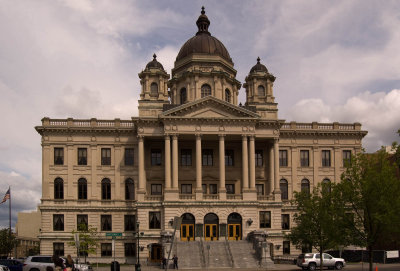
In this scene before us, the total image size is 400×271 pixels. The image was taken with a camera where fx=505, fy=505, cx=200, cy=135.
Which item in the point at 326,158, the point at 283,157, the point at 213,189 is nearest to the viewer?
the point at 213,189

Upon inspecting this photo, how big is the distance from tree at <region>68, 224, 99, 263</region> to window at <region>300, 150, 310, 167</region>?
27.9 m

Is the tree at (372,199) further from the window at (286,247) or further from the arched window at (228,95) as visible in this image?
the arched window at (228,95)

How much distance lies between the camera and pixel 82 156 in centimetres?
6350

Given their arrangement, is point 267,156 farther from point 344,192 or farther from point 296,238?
point 344,192

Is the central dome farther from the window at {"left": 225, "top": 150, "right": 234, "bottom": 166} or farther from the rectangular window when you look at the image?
the rectangular window

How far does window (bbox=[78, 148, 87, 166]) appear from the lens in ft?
208

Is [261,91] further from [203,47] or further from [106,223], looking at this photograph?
[106,223]

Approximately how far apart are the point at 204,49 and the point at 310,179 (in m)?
22.7

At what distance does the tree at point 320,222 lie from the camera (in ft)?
122

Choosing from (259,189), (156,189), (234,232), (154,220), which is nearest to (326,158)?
(259,189)

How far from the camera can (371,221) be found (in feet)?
114

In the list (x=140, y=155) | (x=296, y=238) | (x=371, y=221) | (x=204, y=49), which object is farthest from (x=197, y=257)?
(x=204, y=49)

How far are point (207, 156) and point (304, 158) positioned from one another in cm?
1318

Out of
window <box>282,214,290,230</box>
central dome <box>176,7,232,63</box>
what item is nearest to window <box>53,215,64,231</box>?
central dome <box>176,7,232,63</box>
